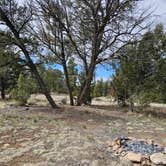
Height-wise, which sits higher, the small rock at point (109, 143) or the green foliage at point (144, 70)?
the green foliage at point (144, 70)

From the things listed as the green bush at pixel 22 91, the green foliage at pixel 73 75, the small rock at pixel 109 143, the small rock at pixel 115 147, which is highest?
the green foliage at pixel 73 75

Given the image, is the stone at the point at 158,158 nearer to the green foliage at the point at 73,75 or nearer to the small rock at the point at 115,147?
the small rock at the point at 115,147

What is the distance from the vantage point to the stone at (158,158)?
678 cm

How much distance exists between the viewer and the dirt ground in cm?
710

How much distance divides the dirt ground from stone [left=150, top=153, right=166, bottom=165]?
51 cm

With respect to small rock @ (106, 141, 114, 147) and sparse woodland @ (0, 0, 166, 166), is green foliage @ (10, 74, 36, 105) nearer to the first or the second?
sparse woodland @ (0, 0, 166, 166)

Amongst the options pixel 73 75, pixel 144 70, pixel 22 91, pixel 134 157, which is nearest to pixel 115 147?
pixel 134 157

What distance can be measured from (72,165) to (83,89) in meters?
11.2

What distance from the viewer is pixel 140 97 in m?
16.5

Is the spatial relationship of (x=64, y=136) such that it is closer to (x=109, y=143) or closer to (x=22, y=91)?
(x=109, y=143)

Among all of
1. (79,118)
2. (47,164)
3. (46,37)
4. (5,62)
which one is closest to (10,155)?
(47,164)

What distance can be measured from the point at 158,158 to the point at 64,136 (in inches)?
101

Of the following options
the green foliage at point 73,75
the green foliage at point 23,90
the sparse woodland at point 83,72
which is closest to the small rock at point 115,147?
the sparse woodland at point 83,72

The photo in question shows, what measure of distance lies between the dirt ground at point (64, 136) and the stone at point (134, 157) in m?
0.17
